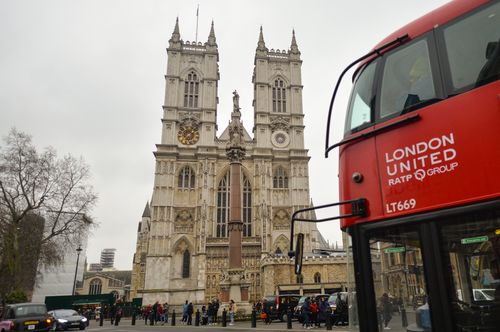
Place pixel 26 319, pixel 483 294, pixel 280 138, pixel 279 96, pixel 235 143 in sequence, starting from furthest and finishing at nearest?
pixel 279 96
pixel 280 138
pixel 235 143
pixel 26 319
pixel 483 294

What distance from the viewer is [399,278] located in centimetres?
297

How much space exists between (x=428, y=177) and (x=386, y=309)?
1.13 m

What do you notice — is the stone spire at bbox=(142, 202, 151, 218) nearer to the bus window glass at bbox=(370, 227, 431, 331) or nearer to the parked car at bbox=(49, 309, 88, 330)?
the parked car at bbox=(49, 309, 88, 330)

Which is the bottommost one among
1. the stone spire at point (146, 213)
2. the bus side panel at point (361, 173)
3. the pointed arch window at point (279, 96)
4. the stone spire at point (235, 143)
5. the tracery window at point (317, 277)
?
the tracery window at point (317, 277)

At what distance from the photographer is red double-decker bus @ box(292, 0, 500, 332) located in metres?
2.63

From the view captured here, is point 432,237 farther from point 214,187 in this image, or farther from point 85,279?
point 85,279

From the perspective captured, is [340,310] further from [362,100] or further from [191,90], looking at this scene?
[191,90]

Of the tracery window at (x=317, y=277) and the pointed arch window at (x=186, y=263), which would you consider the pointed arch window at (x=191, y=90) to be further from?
the tracery window at (x=317, y=277)

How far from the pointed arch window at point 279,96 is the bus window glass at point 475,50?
38.6 m

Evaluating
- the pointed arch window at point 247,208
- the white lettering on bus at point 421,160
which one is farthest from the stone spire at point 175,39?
the white lettering on bus at point 421,160

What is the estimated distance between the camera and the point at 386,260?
309 centimetres

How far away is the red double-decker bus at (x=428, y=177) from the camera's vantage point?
263cm

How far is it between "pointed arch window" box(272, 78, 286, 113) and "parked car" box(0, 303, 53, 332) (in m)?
32.7

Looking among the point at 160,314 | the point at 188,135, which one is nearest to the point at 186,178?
the point at 188,135
